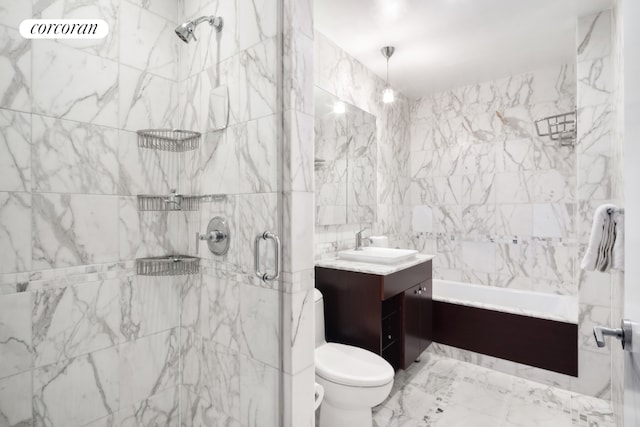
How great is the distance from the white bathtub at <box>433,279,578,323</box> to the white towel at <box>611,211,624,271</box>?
1.54 meters

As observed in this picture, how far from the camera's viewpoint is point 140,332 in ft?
5.02

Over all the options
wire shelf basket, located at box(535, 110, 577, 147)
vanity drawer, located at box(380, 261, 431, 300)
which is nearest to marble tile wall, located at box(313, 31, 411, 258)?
vanity drawer, located at box(380, 261, 431, 300)

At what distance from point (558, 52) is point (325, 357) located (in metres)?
3.13

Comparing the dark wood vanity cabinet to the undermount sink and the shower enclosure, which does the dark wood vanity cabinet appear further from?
the shower enclosure

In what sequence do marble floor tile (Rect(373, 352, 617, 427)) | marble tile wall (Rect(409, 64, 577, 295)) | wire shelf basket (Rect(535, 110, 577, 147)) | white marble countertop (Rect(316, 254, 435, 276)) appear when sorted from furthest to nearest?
1. marble tile wall (Rect(409, 64, 577, 295))
2. wire shelf basket (Rect(535, 110, 577, 147))
3. white marble countertop (Rect(316, 254, 435, 276))
4. marble floor tile (Rect(373, 352, 617, 427))

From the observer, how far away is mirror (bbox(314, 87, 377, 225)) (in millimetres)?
2479

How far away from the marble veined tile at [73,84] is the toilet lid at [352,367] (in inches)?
63.6

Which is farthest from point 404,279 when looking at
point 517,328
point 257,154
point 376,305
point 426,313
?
point 257,154

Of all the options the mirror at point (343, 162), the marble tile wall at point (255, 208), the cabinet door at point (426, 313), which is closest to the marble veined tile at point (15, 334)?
the marble tile wall at point (255, 208)

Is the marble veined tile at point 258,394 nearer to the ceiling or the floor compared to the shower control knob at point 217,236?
nearer to the floor

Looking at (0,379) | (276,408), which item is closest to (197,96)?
(0,379)

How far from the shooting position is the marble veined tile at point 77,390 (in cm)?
122

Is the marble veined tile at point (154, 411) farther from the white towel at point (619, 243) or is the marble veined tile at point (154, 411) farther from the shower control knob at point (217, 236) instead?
the white towel at point (619, 243)

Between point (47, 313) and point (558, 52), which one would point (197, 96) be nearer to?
point (47, 313)
